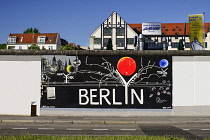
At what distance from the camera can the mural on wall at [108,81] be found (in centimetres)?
2344

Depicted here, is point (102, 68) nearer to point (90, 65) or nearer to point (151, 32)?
point (90, 65)

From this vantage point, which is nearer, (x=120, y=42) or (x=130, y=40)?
(x=130, y=40)

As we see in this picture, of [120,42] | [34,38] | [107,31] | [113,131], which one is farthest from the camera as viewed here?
[34,38]

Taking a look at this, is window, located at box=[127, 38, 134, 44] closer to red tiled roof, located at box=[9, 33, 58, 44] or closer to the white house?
the white house

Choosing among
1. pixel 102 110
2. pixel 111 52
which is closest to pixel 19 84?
pixel 102 110

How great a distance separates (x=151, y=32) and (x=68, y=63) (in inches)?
2716

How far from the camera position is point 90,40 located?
3467 inches

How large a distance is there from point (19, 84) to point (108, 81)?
690 centimetres

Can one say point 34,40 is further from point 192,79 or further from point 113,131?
point 113,131

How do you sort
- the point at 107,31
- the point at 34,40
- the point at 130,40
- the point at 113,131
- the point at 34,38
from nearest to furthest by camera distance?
the point at 113,131 → the point at 107,31 → the point at 130,40 → the point at 34,40 → the point at 34,38

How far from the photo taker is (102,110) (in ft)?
76.8

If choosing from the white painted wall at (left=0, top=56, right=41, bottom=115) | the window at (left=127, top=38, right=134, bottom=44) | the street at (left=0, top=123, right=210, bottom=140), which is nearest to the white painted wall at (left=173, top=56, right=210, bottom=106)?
the street at (left=0, top=123, right=210, bottom=140)

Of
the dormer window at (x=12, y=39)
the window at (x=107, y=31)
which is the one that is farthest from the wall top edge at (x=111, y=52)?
the dormer window at (x=12, y=39)

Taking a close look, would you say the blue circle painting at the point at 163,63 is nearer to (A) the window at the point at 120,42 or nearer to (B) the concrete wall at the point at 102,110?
(B) the concrete wall at the point at 102,110
